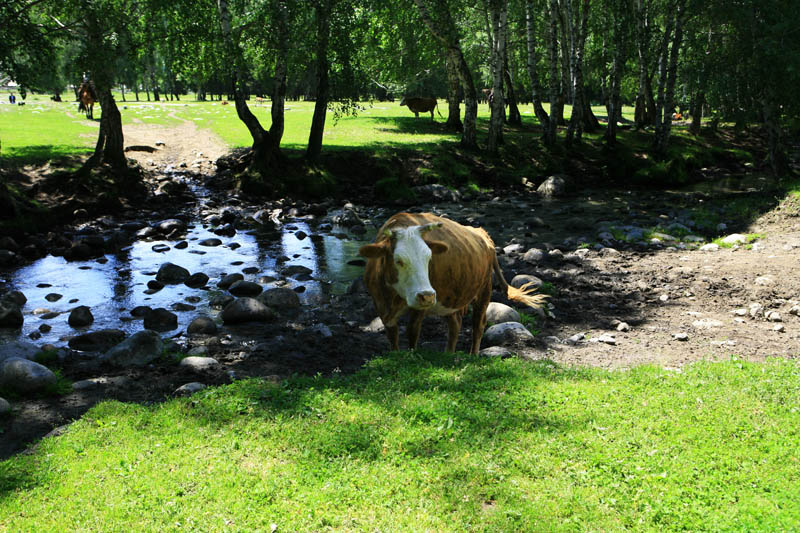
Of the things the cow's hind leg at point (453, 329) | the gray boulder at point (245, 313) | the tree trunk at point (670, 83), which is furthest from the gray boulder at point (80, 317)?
the tree trunk at point (670, 83)

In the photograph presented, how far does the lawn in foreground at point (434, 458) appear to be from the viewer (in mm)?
4758

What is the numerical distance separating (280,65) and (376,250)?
1745cm

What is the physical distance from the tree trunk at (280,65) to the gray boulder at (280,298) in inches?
460

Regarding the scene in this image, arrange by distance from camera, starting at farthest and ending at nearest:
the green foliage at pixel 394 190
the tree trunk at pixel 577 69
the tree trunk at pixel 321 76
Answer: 1. the tree trunk at pixel 577 69
2. the green foliage at pixel 394 190
3. the tree trunk at pixel 321 76

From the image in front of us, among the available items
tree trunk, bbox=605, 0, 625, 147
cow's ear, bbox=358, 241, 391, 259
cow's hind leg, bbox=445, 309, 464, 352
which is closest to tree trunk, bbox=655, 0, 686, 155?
tree trunk, bbox=605, 0, 625, 147

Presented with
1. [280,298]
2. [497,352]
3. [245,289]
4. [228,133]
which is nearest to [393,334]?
[497,352]

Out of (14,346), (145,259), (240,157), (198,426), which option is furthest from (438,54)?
(198,426)

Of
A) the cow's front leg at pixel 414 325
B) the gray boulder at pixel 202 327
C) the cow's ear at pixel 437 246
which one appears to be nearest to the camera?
the cow's ear at pixel 437 246

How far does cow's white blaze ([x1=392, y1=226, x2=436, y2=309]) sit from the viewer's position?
7.11 meters

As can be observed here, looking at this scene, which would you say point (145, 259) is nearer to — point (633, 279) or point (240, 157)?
point (240, 157)

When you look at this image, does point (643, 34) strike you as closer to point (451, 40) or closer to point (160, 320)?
point (451, 40)

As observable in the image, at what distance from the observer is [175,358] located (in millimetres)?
9539

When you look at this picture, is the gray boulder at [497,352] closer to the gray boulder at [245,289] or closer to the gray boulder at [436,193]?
the gray boulder at [245,289]

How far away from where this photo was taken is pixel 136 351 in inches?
379
